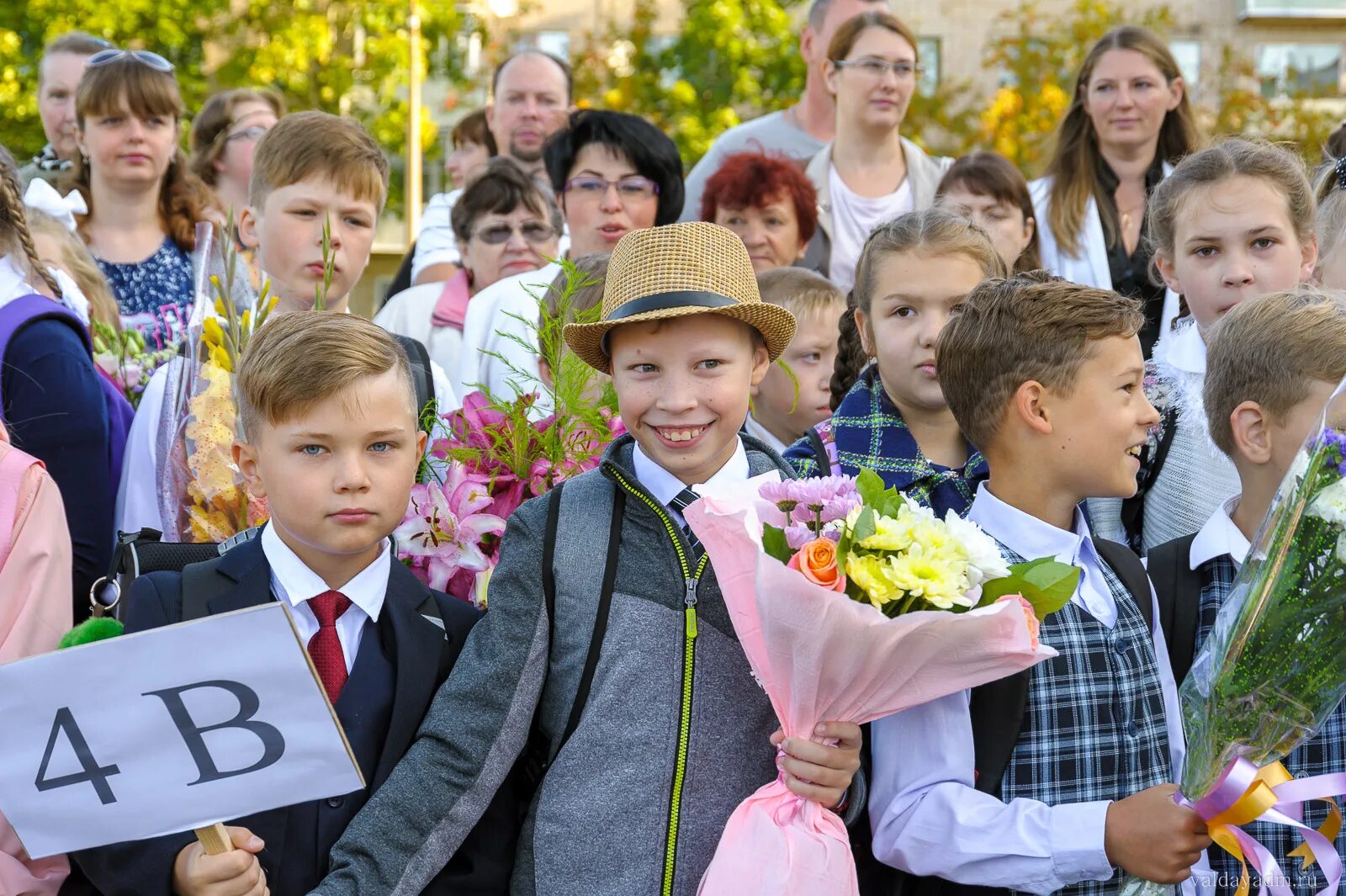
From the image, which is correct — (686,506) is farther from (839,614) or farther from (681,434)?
(839,614)

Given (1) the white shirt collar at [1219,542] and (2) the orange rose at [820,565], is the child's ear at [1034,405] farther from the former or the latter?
(2) the orange rose at [820,565]

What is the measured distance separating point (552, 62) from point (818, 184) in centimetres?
198

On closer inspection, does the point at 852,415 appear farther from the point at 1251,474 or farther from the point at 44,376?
the point at 44,376

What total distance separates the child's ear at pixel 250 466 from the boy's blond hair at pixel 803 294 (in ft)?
6.39

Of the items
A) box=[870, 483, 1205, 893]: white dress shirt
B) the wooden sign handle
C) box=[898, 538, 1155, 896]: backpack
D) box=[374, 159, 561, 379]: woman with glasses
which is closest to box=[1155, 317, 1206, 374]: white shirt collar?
box=[870, 483, 1205, 893]: white dress shirt

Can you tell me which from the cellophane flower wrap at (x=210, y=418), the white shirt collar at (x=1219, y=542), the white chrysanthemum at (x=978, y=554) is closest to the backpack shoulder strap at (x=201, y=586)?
the cellophane flower wrap at (x=210, y=418)

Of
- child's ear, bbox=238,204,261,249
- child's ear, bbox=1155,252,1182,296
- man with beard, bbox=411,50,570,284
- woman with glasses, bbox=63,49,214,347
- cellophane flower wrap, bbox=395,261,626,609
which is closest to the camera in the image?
cellophane flower wrap, bbox=395,261,626,609

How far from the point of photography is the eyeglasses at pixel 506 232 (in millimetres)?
6262

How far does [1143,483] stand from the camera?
4.16 meters

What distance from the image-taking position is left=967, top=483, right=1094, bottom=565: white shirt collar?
3.24m

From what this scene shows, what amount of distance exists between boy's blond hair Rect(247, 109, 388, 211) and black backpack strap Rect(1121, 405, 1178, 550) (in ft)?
8.24

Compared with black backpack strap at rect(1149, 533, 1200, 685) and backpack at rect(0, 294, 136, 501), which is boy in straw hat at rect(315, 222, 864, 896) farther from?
backpack at rect(0, 294, 136, 501)

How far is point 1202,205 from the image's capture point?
14.6ft

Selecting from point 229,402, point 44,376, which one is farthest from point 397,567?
point 44,376
